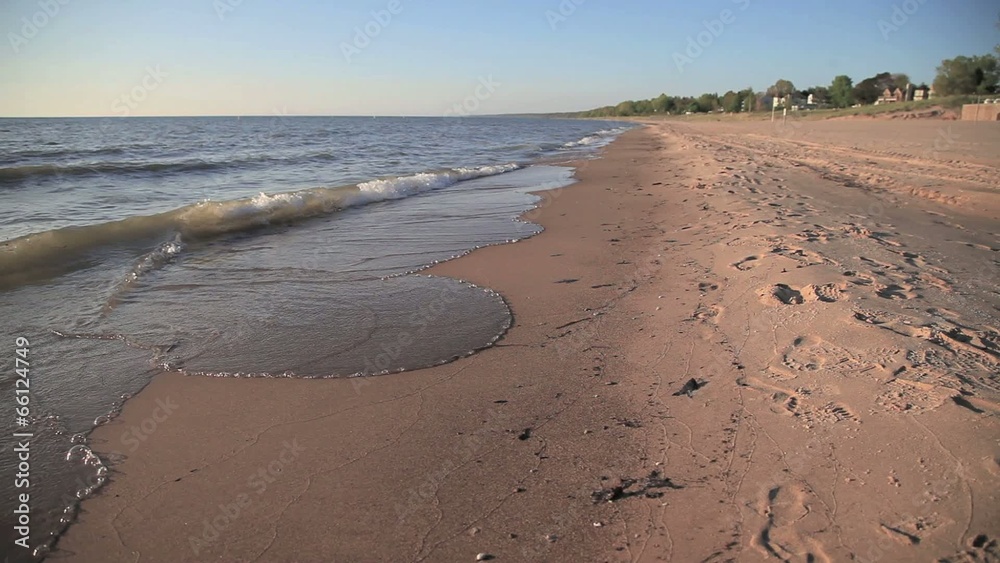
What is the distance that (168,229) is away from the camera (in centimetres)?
927

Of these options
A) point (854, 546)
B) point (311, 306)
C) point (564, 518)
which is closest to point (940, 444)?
point (854, 546)

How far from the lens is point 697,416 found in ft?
10.9

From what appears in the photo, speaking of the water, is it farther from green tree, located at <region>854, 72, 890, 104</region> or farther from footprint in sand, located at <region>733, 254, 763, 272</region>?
green tree, located at <region>854, 72, 890, 104</region>

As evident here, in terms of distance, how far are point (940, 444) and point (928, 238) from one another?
17.4ft

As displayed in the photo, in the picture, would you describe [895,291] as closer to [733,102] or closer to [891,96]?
[891,96]

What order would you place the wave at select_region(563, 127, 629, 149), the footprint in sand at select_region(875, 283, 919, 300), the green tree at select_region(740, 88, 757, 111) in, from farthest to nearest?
the green tree at select_region(740, 88, 757, 111)
the wave at select_region(563, 127, 629, 149)
the footprint in sand at select_region(875, 283, 919, 300)

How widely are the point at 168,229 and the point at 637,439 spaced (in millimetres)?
9085

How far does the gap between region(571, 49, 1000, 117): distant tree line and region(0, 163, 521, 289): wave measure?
1441 inches

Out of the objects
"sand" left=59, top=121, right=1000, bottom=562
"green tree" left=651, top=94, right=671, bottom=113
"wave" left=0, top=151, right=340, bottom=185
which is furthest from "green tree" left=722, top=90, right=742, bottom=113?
"sand" left=59, top=121, right=1000, bottom=562

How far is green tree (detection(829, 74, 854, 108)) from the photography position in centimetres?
6712

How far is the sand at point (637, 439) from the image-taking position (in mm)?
2410

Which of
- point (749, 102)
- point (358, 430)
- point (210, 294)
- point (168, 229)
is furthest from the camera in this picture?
point (749, 102)

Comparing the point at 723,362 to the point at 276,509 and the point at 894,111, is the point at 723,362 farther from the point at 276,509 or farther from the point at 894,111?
the point at 894,111

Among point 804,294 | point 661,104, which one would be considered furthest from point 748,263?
point 661,104
